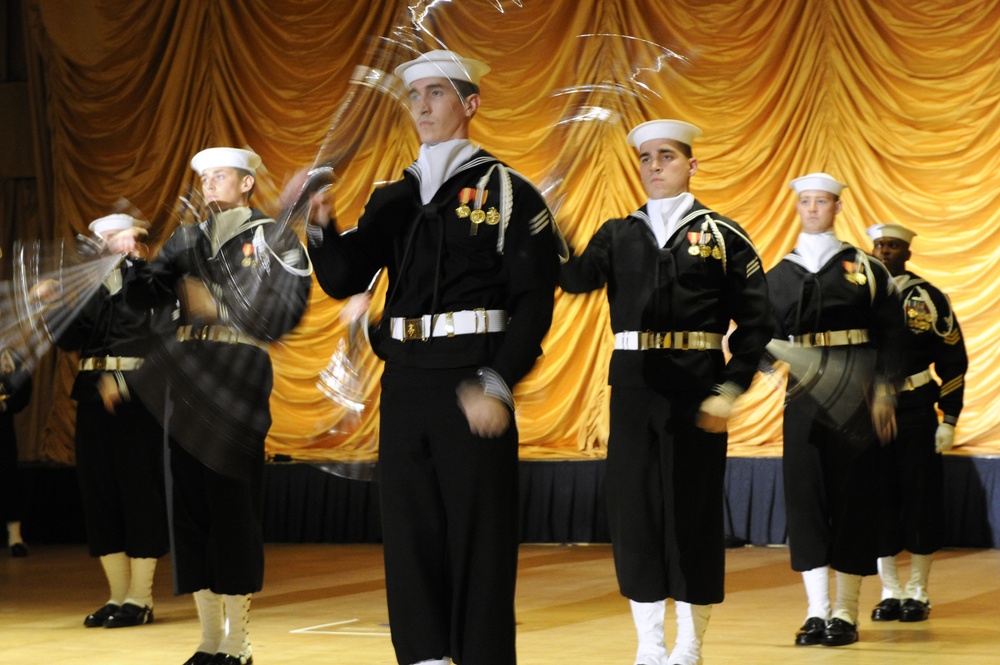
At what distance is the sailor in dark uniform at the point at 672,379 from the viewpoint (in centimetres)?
411

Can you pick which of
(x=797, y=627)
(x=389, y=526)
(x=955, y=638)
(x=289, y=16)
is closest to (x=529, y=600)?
(x=797, y=627)

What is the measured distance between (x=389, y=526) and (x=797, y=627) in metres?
3.04

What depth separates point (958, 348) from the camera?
627 centimetres

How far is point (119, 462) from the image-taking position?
6.03m

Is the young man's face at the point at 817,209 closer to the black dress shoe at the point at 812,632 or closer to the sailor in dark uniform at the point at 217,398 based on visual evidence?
the black dress shoe at the point at 812,632

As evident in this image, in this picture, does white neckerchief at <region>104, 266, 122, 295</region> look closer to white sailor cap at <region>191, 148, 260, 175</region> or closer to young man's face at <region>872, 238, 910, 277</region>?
white sailor cap at <region>191, 148, 260, 175</region>

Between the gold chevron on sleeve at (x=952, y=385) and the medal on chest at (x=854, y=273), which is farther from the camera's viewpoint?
the gold chevron on sleeve at (x=952, y=385)

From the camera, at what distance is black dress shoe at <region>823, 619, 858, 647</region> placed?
495cm

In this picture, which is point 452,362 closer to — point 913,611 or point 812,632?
point 812,632

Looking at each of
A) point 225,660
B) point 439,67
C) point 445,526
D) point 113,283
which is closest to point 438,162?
point 439,67

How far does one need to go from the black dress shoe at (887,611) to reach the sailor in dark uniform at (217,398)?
9.05 feet

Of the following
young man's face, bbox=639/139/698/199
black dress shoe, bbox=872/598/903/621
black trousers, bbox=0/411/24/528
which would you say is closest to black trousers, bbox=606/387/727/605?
young man's face, bbox=639/139/698/199

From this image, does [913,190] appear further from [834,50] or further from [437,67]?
[437,67]

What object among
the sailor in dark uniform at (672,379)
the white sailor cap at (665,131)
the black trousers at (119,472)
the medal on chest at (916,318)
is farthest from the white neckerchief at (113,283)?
the medal on chest at (916,318)
